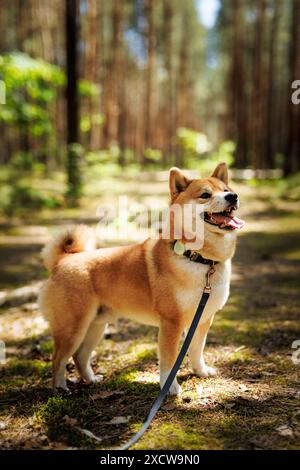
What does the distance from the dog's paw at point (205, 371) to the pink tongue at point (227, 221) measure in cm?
123

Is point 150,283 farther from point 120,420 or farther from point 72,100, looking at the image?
point 72,100

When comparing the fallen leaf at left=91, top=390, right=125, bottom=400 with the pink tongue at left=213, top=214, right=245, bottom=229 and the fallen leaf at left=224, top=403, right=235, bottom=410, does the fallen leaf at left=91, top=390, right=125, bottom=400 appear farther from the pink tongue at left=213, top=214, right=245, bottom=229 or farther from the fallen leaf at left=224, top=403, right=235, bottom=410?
the pink tongue at left=213, top=214, right=245, bottom=229

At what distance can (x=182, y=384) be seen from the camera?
11.3 ft

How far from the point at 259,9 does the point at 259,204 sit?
49.7 feet

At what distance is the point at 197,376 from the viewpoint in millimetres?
3539

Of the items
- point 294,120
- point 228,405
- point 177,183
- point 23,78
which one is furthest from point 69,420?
point 294,120

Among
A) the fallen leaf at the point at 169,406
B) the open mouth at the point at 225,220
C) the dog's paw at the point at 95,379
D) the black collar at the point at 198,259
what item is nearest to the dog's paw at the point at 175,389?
the fallen leaf at the point at 169,406

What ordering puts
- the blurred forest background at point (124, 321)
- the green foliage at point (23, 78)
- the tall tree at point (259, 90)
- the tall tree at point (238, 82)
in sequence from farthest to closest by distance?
the tall tree at point (238, 82)
the tall tree at point (259, 90)
the green foliage at point (23, 78)
the blurred forest background at point (124, 321)

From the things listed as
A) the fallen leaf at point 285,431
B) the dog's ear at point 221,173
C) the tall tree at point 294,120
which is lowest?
the fallen leaf at point 285,431

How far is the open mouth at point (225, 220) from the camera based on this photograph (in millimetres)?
3098

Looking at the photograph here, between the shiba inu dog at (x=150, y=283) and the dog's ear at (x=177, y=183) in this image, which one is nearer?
the shiba inu dog at (x=150, y=283)

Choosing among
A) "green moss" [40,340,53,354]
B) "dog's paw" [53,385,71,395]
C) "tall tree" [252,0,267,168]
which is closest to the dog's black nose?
"dog's paw" [53,385,71,395]

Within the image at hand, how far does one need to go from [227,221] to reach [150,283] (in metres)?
0.75

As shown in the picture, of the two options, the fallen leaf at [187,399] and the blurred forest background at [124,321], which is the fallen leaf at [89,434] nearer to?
the blurred forest background at [124,321]
